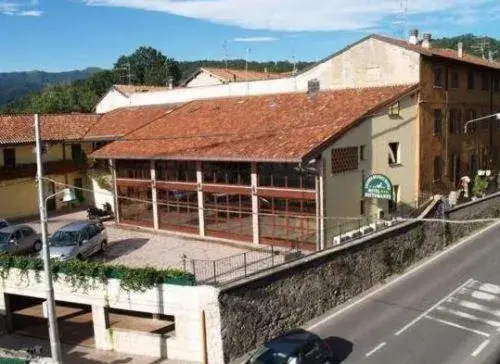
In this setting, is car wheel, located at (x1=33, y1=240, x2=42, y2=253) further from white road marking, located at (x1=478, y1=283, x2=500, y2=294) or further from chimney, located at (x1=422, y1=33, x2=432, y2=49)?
chimney, located at (x1=422, y1=33, x2=432, y2=49)

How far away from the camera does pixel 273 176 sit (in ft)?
96.4

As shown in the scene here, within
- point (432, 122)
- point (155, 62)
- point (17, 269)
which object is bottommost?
point (17, 269)

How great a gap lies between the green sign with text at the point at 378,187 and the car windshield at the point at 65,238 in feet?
47.7

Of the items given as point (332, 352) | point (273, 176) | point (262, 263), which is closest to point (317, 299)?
point (262, 263)

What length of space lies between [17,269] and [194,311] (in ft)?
29.8

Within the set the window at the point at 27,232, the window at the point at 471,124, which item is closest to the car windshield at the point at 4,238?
the window at the point at 27,232

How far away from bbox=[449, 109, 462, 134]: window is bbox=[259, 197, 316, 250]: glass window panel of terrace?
49.4 ft

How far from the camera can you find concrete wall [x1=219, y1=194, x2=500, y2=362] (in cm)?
2147

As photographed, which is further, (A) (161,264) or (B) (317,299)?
(A) (161,264)

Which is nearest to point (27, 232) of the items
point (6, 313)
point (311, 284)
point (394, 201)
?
point (6, 313)

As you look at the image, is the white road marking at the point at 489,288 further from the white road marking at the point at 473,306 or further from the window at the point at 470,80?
the window at the point at 470,80

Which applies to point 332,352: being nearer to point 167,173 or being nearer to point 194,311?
point 194,311

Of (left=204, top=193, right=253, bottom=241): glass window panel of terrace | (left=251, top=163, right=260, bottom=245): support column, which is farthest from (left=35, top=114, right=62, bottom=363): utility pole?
(left=204, top=193, right=253, bottom=241): glass window panel of terrace

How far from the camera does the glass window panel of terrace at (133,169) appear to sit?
3566 centimetres
